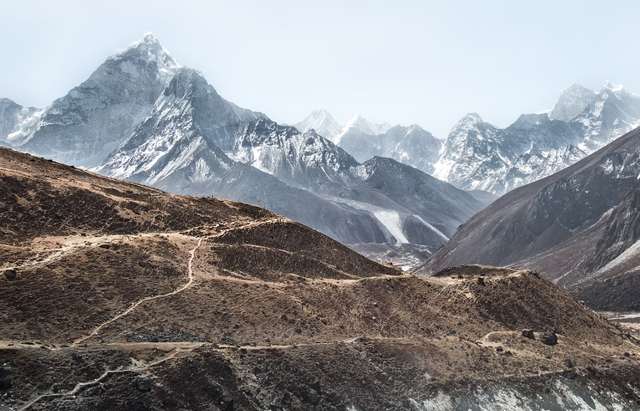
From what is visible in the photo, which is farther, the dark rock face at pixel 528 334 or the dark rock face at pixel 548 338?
the dark rock face at pixel 528 334

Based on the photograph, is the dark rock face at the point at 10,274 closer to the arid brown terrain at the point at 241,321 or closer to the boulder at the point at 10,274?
the boulder at the point at 10,274

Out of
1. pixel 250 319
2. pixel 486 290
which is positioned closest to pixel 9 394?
pixel 250 319

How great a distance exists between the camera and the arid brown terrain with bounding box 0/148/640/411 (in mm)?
36500

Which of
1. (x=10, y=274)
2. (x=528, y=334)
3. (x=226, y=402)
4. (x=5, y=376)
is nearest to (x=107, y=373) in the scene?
(x=5, y=376)

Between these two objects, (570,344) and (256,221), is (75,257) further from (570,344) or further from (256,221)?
(570,344)

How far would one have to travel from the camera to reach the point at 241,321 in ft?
151

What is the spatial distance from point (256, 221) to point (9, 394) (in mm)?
35757

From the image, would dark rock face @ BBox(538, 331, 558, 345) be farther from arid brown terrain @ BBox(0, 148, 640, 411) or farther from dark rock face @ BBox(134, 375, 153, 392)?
dark rock face @ BBox(134, 375, 153, 392)

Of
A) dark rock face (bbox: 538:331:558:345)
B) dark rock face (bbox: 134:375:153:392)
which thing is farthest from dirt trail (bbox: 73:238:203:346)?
dark rock face (bbox: 538:331:558:345)

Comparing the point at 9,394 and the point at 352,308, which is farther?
the point at 352,308

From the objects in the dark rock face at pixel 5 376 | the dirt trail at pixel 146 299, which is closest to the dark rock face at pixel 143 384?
the dirt trail at pixel 146 299

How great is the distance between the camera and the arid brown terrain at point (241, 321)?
36500 mm

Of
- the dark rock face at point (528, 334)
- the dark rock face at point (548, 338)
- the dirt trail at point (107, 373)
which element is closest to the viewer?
the dirt trail at point (107, 373)

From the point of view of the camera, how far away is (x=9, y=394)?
103 ft
